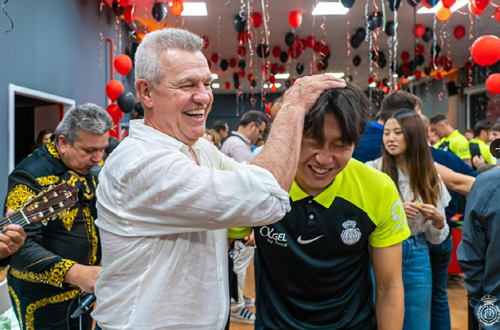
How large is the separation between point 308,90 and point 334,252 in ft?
1.48

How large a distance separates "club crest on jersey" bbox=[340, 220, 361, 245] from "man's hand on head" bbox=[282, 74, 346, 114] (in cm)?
35

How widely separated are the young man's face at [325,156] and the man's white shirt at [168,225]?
0.79ft

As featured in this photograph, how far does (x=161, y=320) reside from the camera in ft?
3.23

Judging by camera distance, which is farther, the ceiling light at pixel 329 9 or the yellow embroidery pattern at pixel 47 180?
the ceiling light at pixel 329 9

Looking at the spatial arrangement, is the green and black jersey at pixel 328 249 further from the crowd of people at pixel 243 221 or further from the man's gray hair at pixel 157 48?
the man's gray hair at pixel 157 48

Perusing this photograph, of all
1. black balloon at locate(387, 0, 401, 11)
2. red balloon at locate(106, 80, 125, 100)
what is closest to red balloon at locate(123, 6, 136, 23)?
red balloon at locate(106, 80, 125, 100)

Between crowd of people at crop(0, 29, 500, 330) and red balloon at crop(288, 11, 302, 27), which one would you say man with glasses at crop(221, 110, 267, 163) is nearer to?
red balloon at crop(288, 11, 302, 27)

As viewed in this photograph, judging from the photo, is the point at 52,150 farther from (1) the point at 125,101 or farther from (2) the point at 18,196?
(1) the point at 125,101

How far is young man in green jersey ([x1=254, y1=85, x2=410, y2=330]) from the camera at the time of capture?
1.20 m

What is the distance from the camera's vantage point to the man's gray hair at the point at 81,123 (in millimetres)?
1987

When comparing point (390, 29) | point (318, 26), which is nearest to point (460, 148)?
point (390, 29)

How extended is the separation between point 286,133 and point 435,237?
158 cm

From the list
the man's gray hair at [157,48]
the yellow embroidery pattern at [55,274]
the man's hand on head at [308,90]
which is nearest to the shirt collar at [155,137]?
the man's gray hair at [157,48]

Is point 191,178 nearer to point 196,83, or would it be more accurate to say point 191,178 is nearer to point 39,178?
point 196,83
